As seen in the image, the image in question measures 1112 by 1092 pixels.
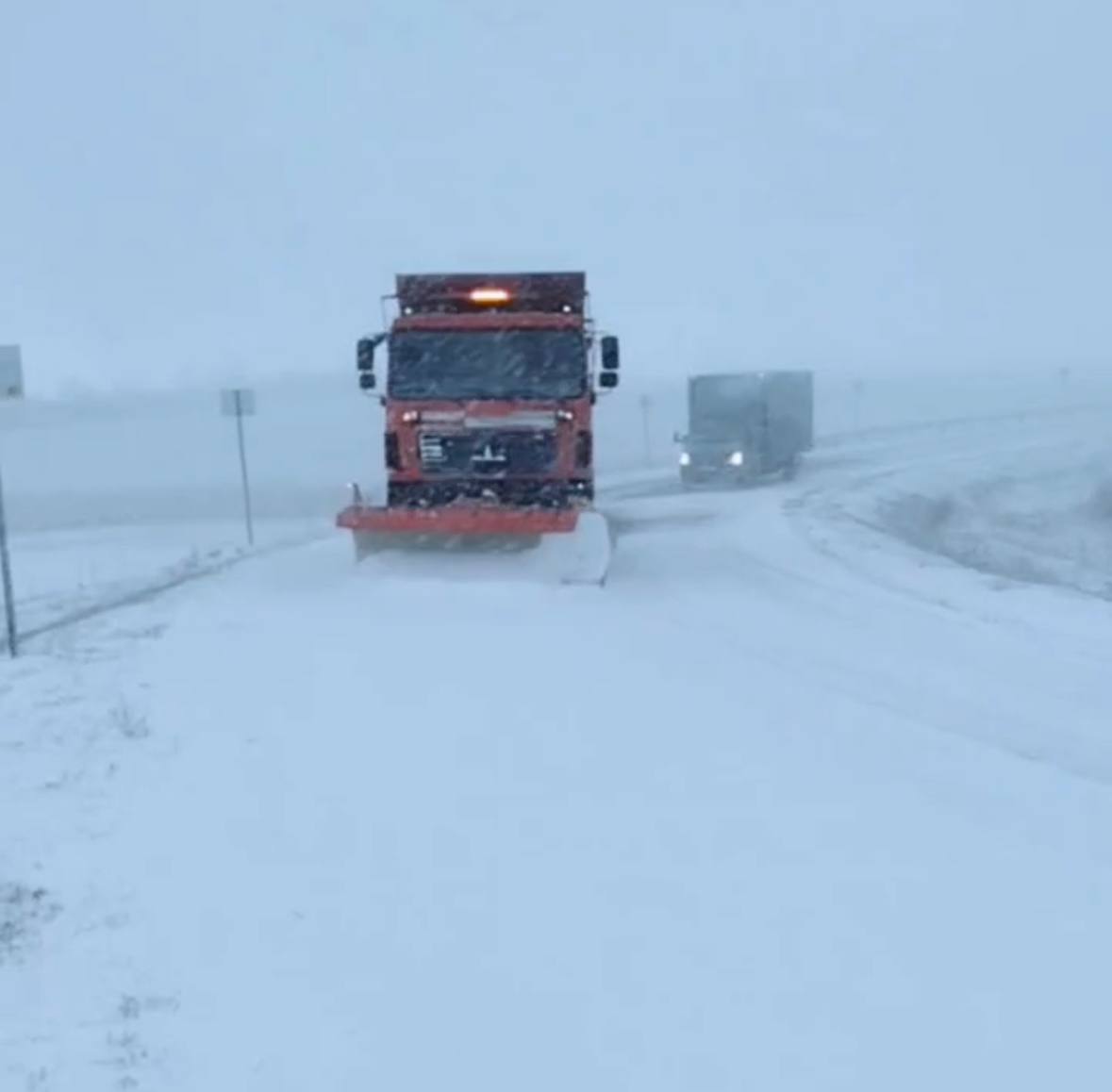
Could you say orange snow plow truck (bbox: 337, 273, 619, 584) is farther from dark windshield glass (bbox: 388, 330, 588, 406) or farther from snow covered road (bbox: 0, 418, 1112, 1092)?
snow covered road (bbox: 0, 418, 1112, 1092)

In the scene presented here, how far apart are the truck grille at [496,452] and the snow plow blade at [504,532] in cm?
105

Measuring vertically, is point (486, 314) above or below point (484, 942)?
Result: above

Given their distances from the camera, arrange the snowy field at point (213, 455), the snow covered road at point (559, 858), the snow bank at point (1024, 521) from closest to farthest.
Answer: the snow covered road at point (559, 858) < the snow bank at point (1024, 521) < the snowy field at point (213, 455)

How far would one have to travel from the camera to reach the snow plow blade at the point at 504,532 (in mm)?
17828

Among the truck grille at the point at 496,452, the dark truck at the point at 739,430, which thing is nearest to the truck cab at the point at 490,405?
the truck grille at the point at 496,452

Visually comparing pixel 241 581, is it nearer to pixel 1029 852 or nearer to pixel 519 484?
pixel 519 484

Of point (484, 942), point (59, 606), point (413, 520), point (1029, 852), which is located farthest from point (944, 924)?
point (59, 606)

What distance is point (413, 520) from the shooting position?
59.8 ft

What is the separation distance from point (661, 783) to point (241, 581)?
11652 mm

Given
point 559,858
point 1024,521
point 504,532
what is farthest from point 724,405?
point 559,858

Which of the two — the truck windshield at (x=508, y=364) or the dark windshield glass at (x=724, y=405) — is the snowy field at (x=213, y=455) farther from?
the truck windshield at (x=508, y=364)

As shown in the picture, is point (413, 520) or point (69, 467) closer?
point (413, 520)

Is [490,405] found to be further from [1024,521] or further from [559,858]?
[1024,521]

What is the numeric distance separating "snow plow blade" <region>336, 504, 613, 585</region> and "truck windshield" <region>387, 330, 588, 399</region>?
1652mm
